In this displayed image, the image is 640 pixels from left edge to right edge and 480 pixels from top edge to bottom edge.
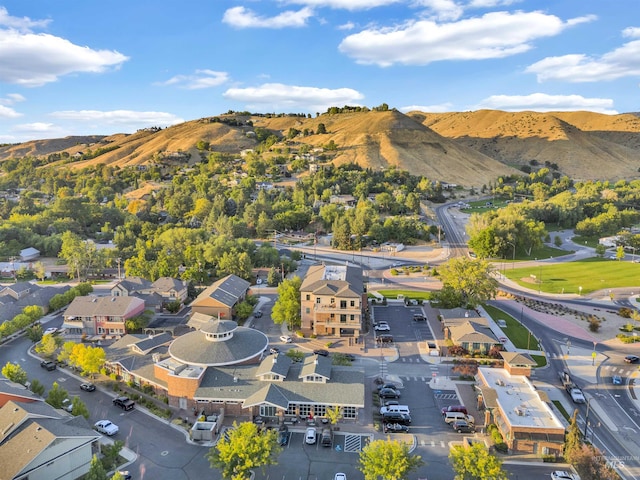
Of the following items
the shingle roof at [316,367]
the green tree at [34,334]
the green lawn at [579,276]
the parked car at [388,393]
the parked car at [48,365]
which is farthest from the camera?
the green lawn at [579,276]

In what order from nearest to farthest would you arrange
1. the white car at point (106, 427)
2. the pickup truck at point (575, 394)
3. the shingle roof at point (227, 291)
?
the white car at point (106, 427) → the pickup truck at point (575, 394) → the shingle roof at point (227, 291)

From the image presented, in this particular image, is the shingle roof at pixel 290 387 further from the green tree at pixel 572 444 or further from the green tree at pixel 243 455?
the green tree at pixel 572 444

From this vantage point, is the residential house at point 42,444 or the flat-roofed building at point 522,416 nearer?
the residential house at point 42,444

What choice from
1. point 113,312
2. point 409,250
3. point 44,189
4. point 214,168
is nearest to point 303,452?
point 113,312

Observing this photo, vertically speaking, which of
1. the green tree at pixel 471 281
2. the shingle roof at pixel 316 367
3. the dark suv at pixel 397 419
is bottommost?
the dark suv at pixel 397 419

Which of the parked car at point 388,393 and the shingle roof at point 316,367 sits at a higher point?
the shingle roof at point 316,367

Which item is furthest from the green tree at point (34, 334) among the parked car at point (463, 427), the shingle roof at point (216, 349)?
the parked car at point (463, 427)

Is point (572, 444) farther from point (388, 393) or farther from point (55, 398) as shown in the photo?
point (55, 398)
